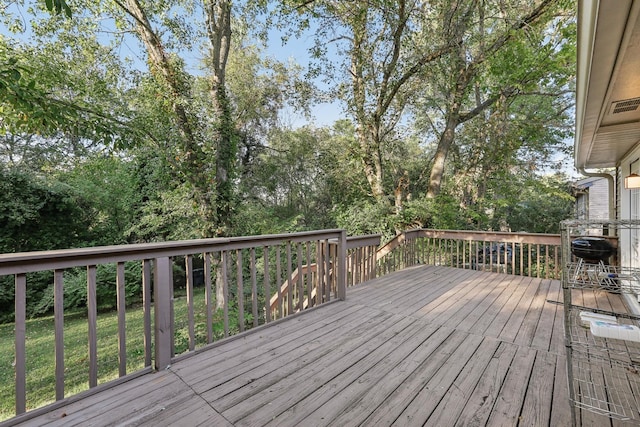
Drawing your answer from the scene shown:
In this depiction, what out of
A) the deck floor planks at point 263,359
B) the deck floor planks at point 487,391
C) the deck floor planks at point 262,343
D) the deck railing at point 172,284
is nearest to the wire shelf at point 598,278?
the deck floor planks at point 487,391

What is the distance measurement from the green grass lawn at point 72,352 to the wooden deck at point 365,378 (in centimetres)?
168

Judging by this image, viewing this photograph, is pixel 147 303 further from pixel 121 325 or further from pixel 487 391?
pixel 487 391

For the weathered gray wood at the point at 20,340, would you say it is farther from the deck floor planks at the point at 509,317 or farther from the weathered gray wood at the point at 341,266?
the deck floor planks at the point at 509,317

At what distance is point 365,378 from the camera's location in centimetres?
195

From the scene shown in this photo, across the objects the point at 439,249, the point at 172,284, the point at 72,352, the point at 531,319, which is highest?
the point at 172,284

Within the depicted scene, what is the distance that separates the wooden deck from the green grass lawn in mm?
1682

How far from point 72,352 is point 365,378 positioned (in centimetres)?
601

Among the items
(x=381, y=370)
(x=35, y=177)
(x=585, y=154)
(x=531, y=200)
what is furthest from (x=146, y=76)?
(x=531, y=200)

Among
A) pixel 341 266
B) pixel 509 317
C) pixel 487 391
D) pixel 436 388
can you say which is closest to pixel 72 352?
pixel 341 266

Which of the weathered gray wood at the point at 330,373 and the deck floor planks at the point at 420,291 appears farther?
the deck floor planks at the point at 420,291

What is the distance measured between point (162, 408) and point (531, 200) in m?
13.3

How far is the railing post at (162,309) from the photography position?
202cm

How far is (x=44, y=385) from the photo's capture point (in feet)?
13.4

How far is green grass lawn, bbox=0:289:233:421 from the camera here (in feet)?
12.9
